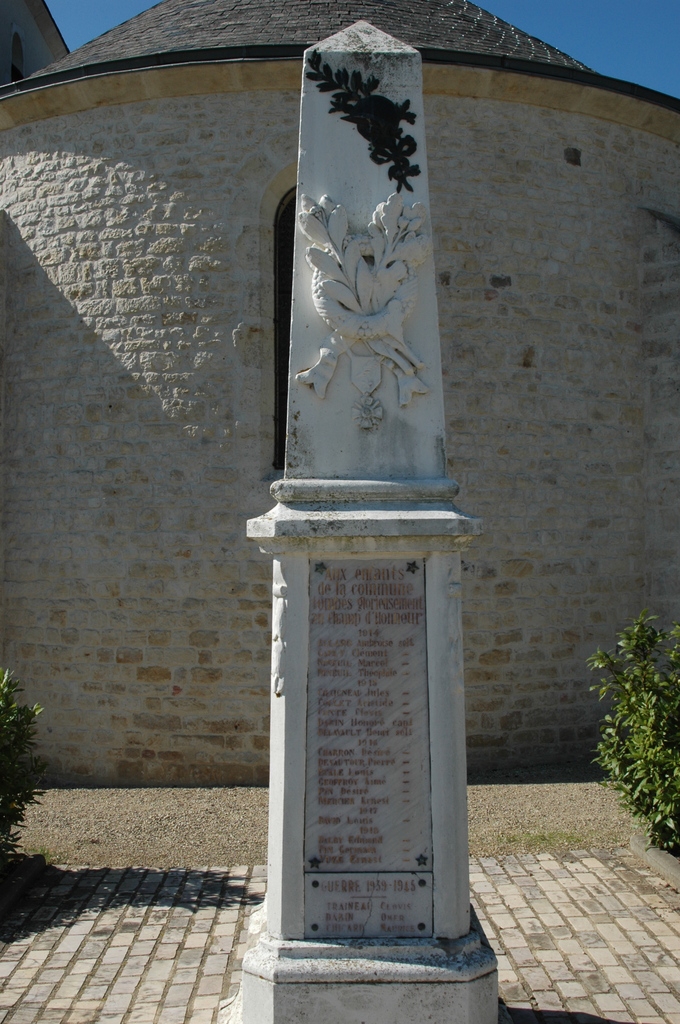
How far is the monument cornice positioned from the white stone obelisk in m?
4.08

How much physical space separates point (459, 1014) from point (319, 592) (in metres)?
1.45

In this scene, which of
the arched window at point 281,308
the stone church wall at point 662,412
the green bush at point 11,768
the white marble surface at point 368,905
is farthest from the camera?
the stone church wall at point 662,412

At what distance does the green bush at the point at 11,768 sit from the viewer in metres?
4.79

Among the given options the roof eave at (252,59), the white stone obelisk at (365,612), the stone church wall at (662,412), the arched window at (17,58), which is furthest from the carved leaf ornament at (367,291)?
the arched window at (17,58)

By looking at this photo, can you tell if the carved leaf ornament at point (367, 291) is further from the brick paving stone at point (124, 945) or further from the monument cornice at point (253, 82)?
the monument cornice at point (253, 82)

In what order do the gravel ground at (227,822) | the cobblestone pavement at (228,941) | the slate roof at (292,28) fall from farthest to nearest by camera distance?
the slate roof at (292,28) → the gravel ground at (227,822) → the cobblestone pavement at (228,941)

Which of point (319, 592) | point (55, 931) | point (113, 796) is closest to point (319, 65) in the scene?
point (319, 592)

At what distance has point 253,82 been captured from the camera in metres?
7.11

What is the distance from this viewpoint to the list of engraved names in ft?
10.00

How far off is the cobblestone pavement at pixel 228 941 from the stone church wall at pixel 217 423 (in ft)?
7.08

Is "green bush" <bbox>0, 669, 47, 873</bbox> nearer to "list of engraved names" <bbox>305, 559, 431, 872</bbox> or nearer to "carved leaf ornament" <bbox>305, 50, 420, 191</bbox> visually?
"list of engraved names" <bbox>305, 559, 431, 872</bbox>

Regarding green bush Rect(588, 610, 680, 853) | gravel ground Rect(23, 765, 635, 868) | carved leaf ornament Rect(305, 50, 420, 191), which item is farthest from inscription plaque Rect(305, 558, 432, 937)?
gravel ground Rect(23, 765, 635, 868)

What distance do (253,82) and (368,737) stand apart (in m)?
5.90

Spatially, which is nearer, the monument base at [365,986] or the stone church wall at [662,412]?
the monument base at [365,986]
